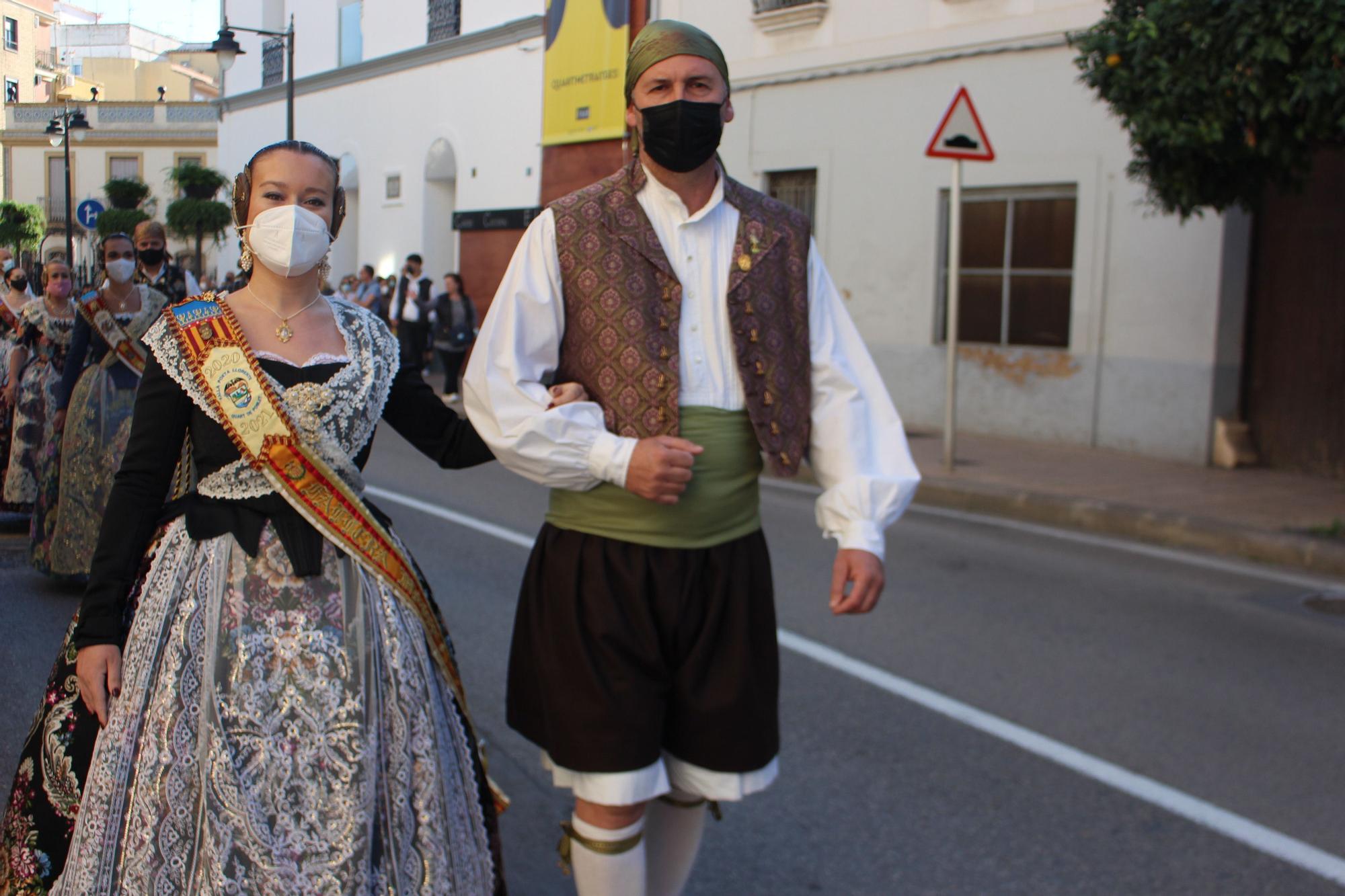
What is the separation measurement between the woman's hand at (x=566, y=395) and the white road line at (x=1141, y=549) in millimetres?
5918

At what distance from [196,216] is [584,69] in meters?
10.2

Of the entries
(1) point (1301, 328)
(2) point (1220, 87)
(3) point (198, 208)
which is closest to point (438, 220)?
(3) point (198, 208)

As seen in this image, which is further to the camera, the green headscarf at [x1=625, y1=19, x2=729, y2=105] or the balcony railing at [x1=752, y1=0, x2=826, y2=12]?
the balcony railing at [x1=752, y1=0, x2=826, y2=12]

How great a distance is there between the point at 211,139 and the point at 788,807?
53.7 meters

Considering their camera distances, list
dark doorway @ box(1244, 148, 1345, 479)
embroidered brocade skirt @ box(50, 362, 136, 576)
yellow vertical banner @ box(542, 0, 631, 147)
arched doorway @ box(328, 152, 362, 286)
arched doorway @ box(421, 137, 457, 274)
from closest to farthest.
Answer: embroidered brocade skirt @ box(50, 362, 136, 576)
dark doorway @ box(1244, 148, 1345, 479)
yellow vertical banner @ box(542, 0, 631, 147)
arched doorway @ box(421, 137, 457, 274)
arched doorway @ box(328, 152, 362, 286)

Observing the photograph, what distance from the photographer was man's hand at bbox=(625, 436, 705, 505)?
2330 mm

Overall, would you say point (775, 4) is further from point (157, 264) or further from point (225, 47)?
point (157, 264)

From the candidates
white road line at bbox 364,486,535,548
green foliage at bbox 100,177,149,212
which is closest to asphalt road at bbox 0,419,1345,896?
white road line at bbox 364,486,535,548

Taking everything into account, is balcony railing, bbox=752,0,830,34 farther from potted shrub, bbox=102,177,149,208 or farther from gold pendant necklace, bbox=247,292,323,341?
gold pendant necklace, bbox=247,292,323,341

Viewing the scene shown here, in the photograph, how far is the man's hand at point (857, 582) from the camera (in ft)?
7.99

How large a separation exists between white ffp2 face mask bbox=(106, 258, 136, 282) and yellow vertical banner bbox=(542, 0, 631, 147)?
1210 centimetres

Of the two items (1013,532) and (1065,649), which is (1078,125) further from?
(1065,649)

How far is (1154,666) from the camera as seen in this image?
17.9 feet

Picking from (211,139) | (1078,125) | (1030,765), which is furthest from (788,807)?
(211,139)
